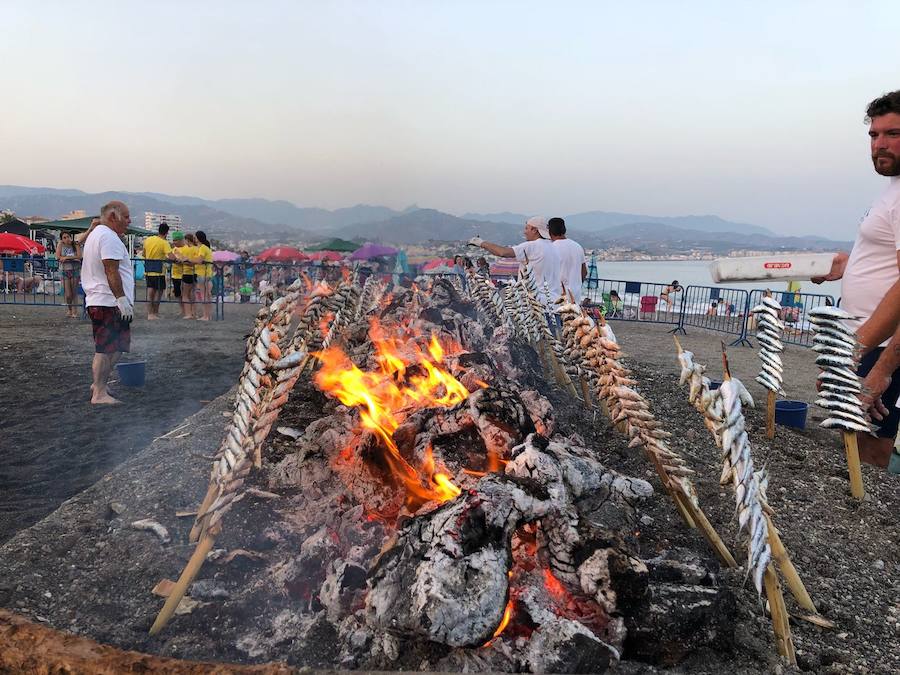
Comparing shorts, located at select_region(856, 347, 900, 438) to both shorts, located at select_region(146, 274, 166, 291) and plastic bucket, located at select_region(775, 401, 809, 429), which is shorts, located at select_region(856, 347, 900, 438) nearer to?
plastic bucket, located at select_region(775, 401, 809, 429)

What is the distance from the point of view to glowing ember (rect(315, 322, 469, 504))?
3240 mm

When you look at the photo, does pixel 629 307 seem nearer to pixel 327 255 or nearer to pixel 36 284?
pixel 327 255

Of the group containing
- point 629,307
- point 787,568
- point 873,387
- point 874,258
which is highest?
point 874,258

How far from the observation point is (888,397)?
3.57 m

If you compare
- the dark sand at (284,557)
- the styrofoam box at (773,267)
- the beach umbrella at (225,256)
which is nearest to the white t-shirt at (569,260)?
the dark sand at (284,557)

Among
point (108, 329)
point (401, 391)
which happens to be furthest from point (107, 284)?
point (401, 391)

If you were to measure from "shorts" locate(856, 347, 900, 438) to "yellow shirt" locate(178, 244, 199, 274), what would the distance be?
1325 centimetres

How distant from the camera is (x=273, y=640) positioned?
2.35 metres

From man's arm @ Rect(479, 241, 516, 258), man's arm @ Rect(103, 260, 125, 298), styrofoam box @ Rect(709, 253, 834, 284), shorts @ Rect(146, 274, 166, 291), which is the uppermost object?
man's arm @ Rect(479, 241, 516, 258)

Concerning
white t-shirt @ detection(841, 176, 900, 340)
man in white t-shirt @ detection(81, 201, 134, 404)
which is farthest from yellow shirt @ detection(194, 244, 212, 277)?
white t-shirt @ detection(841, 176, 900, 340)

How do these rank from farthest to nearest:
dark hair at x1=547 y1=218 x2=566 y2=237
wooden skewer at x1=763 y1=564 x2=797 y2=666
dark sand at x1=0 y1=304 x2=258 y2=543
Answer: dark hair at x1=547 y1=218 x2=566 y2=237 → dark sand at x1=0 y1=304 x2=258 y2=543 → wooden skewer at x1=763 y1=564 x2=797 y2=666

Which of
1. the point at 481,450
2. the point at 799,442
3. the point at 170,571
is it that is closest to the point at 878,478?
the point at 799,442

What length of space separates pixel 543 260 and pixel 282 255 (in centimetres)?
1463

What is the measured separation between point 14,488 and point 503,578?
158 inches
